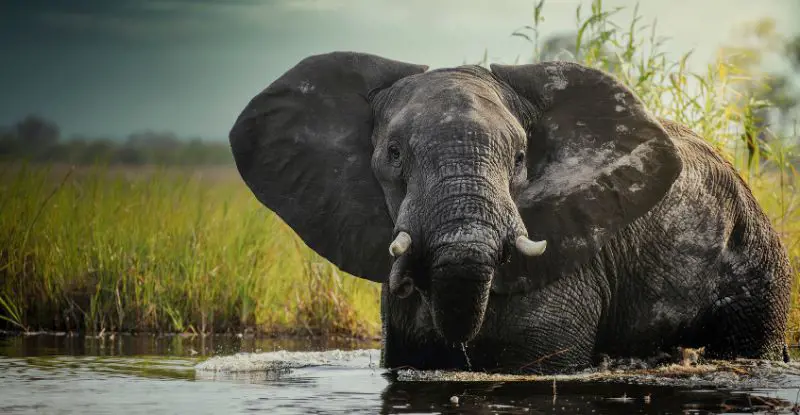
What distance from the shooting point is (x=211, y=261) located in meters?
13.5

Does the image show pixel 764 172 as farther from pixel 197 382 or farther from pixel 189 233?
pixel 197 382

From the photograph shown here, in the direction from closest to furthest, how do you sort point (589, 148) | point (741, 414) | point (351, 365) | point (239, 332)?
Result: 1. point (741, 414)
2. point (589, 148)
3. point (351, 365)
4. point (239, 332)

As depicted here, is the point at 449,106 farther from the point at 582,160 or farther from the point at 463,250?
the point at 582,160

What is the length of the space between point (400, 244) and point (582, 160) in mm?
2051

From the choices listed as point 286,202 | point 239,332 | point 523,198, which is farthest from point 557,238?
point 239,332

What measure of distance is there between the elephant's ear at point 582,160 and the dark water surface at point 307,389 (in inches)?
37.4

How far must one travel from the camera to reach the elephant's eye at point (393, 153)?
27.8 ft

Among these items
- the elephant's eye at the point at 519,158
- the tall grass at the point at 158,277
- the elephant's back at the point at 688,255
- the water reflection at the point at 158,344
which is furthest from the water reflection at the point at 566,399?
the tall grass at the point at 158,277

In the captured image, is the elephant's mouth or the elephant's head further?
the elephant's head

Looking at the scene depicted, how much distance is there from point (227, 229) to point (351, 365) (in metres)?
4.55

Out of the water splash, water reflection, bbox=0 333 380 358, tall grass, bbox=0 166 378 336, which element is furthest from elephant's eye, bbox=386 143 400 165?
tall grass, bbox=0 166 378 336

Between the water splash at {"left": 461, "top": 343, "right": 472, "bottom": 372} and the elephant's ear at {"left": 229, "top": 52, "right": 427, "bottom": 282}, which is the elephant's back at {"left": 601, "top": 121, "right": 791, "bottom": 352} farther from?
the elephant's ear at {"left": 229, "top": 52, "right": 427, "bottom": 282}

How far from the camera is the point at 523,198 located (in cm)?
888

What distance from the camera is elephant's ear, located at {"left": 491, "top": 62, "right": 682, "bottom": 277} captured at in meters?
9.02
